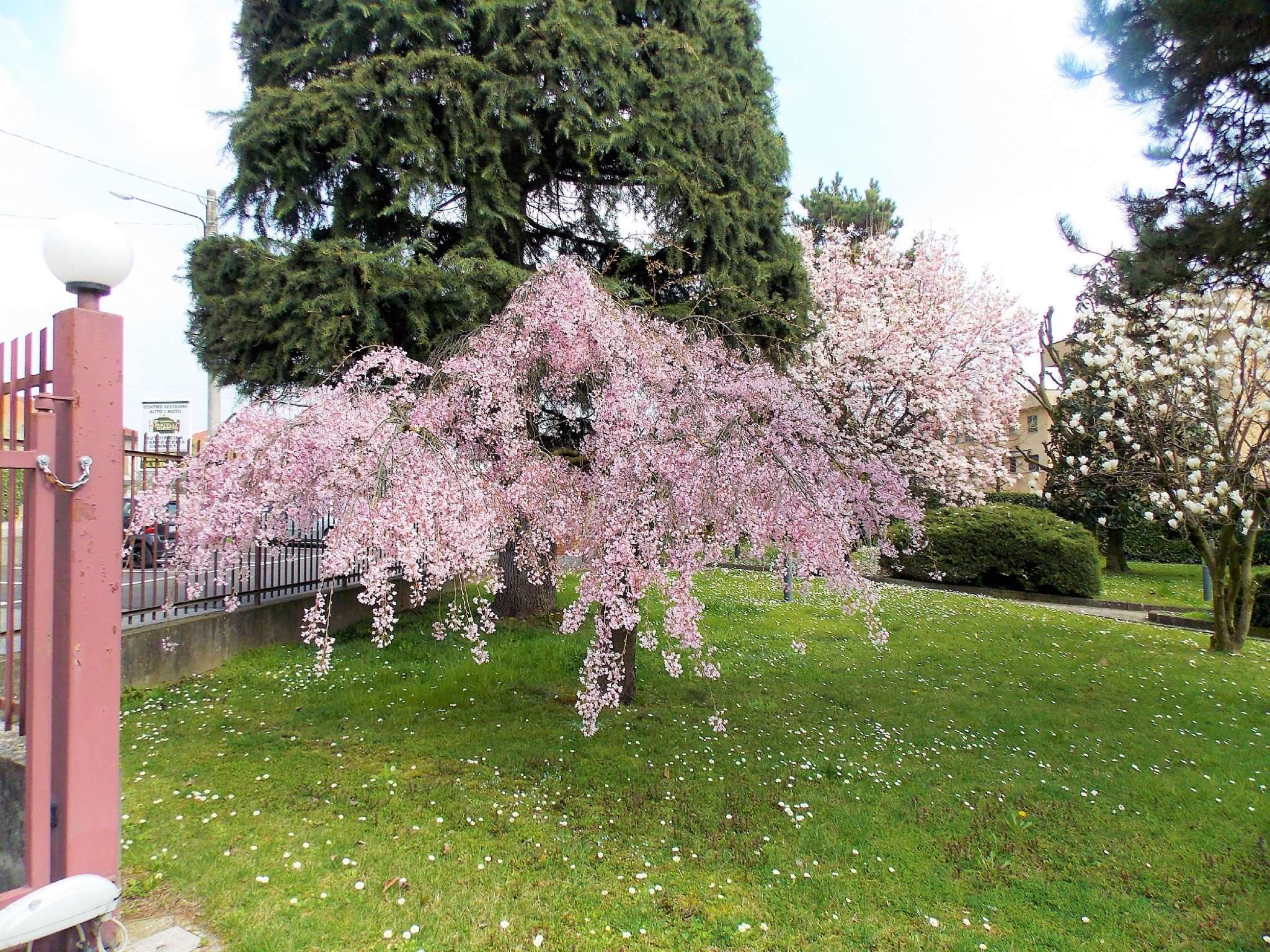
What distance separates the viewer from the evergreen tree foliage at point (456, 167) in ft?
20.8

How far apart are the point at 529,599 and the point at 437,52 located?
583 centimetres

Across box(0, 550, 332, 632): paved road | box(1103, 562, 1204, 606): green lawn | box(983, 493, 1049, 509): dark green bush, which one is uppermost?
box(983, 493, 1049, 509): dark green bush

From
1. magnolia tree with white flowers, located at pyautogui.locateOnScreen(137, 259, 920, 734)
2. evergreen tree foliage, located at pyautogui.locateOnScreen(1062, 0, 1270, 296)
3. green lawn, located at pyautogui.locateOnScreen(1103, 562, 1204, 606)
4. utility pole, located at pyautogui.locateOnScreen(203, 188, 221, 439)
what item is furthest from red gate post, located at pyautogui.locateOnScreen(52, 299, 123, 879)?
green lawn, located at pyautogui.locateOnScreen(1103, 562, 1204, 606)

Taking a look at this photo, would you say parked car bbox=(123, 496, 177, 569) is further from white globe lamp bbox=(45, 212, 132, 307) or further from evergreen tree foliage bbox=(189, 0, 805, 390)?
white globe lamp bbox=(45, 212, 132, 307)

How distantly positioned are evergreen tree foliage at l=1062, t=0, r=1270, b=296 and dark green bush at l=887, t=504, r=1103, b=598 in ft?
28.1

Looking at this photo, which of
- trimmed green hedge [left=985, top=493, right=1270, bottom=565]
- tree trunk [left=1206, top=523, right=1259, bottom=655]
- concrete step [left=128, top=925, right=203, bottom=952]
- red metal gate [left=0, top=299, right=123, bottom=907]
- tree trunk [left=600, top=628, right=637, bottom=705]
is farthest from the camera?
trimmed green hedge [left=985, top=493, right=1270, bottom=565]

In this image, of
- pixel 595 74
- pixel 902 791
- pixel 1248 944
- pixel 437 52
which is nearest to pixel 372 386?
pixel 437 52

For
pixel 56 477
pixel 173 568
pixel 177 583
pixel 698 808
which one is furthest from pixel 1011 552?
pixel 56 477

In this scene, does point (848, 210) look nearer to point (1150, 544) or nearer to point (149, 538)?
point (1150, 544)

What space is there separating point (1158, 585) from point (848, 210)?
12570 mm

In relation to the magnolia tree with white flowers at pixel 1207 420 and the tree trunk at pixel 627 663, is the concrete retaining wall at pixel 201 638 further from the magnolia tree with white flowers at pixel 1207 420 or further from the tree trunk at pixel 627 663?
the magnolia tree with white flowers at pixel 1207 420

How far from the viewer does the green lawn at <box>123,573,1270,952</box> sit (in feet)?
10.4

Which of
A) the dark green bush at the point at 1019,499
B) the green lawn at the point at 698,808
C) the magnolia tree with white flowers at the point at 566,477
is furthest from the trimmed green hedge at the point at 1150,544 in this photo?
the magnolia tree with white flowers at the point at 566,477

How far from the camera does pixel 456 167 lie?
22.0ft
